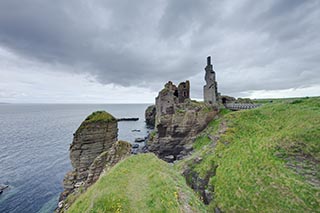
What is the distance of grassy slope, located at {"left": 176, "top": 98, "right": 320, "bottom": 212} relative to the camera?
53.6 ft

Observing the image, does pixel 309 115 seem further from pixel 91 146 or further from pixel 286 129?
pixel 91 146

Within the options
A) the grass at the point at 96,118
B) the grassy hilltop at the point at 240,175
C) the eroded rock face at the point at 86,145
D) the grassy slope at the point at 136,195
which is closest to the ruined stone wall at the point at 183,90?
the grassy hilltop at the point at 240,175

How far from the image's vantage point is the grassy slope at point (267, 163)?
53.6 feet

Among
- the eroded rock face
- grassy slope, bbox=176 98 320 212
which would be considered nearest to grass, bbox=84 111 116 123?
the eroded rock face

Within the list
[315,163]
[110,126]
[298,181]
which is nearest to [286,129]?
[315,163]

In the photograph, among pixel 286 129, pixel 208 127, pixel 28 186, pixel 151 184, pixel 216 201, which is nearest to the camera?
pixel 151 184

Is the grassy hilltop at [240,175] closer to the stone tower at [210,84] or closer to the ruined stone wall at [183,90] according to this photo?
the stone tower at [210,84]

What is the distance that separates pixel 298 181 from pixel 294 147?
4.62 m

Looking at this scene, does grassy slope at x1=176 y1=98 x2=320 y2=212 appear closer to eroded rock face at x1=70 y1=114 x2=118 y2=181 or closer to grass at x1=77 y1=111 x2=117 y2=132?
eroded rock face at x1=70 y1=114 x2=118 y2=181

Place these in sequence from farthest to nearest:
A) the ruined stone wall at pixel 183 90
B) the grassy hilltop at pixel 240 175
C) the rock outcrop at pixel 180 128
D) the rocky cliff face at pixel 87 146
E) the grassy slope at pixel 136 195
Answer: the ruined stone wall at pixel 183 90 → the rock outcrop at pixel 180 128 → the rocky cliff face at pixel 87 146 → the grassy hilltop at pixel 240 175 → the grassy slope at pixel 136 195

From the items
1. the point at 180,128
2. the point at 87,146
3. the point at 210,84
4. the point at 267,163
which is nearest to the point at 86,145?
the point at 87,146

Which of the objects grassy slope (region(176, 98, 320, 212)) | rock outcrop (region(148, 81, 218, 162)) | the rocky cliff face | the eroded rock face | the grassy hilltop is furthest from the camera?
rock outcrop (region(148, 81, 218, 162))

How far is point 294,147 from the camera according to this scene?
1994cm

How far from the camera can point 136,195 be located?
1109cm
